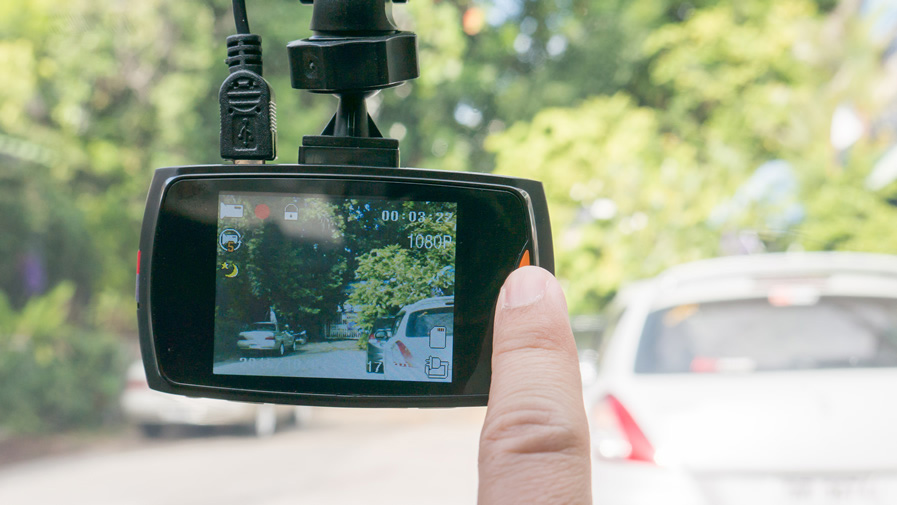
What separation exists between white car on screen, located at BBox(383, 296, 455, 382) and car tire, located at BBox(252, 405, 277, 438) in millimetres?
11199

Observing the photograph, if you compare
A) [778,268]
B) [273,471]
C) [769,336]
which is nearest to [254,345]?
[769,336]

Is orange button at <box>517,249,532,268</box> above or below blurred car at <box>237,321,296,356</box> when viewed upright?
above

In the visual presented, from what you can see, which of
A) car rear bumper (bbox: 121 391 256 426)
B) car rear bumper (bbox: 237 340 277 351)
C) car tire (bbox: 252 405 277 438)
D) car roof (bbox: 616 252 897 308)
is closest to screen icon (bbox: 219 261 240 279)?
car rear bumper (bbox: 237 340 277 351)

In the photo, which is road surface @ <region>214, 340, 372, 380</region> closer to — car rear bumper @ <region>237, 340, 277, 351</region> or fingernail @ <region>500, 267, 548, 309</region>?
car rear bumper @ <region>237, 340, 277, 351</region>

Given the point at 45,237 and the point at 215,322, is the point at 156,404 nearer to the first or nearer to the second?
the point at 45,237

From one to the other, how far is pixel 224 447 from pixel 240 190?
10.4m

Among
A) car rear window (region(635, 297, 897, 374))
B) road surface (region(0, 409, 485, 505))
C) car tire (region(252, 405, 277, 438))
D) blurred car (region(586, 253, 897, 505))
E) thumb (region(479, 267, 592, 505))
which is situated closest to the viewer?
thumb (region(479, 267, 592, 505))

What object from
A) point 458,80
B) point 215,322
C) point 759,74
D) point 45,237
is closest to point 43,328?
point 45,237

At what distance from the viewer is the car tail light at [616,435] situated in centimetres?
346

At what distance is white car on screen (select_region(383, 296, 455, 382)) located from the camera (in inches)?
57.1

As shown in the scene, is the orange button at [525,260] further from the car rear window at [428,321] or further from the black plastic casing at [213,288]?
the car rear window at [428,321]

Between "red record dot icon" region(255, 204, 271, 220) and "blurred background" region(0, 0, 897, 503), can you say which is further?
"blurred background" region(0, 0, 897, 503)

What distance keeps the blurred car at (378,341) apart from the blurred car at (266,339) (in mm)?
126

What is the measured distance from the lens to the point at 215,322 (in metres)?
1.47
